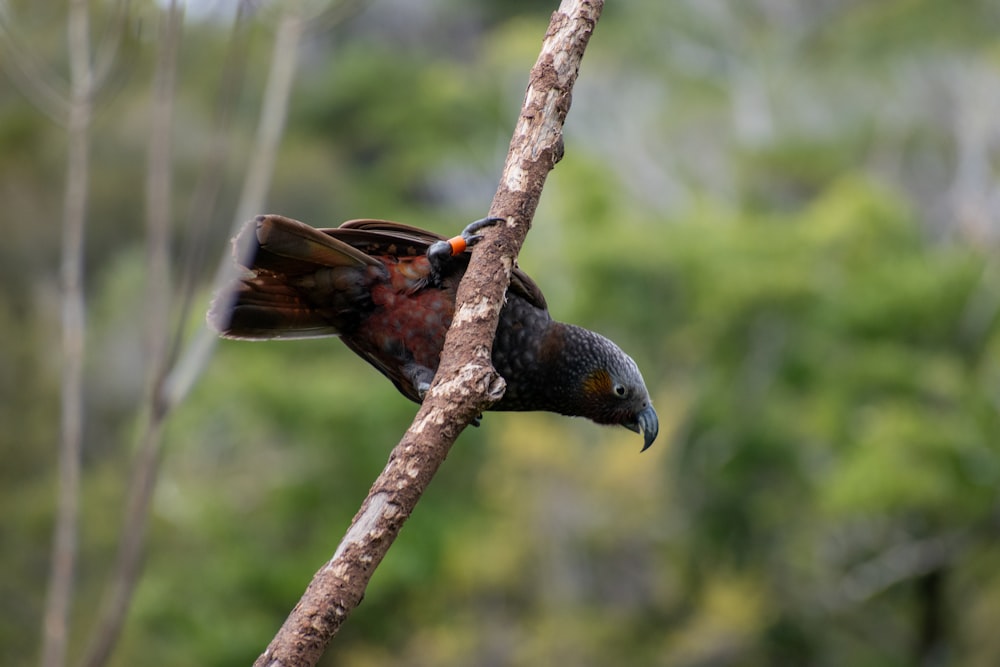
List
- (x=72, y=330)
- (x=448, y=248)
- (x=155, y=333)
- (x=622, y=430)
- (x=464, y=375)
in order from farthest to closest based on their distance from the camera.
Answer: (x=622, y=430), (x=72, y=330), (x=155, y=333), (x=448, y=248), (x=464, y=375)

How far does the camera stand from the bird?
3.45 m

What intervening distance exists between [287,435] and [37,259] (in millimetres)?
4200

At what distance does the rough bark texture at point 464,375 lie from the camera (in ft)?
6.81

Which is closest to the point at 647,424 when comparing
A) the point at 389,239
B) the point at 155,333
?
the point at 389,239

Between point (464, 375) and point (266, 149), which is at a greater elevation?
point (266, 149)

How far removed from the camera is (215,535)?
14.3m

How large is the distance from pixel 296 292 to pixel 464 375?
1.30 m

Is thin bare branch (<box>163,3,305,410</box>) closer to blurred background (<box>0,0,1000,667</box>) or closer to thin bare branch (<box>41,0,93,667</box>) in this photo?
thin bare branch (<box>41,0,93,667</box>)

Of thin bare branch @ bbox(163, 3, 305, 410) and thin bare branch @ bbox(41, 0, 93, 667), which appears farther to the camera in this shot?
thin bare branch @ bbox(163, 3, 305, 410)

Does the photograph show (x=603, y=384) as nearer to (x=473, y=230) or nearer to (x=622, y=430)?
(x=473, y=230)

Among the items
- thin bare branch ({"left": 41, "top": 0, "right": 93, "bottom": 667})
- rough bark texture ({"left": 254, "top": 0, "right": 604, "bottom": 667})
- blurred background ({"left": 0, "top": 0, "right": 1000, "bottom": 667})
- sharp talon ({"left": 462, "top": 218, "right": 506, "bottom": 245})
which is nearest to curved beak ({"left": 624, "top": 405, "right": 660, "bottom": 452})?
sharp talon ({"left": 462, "top": 218, "right": 506, "bottom": 245})

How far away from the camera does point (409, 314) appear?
3467 mm

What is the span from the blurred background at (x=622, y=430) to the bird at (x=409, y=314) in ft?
21.8

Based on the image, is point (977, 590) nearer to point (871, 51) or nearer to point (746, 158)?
point (746, 158)
